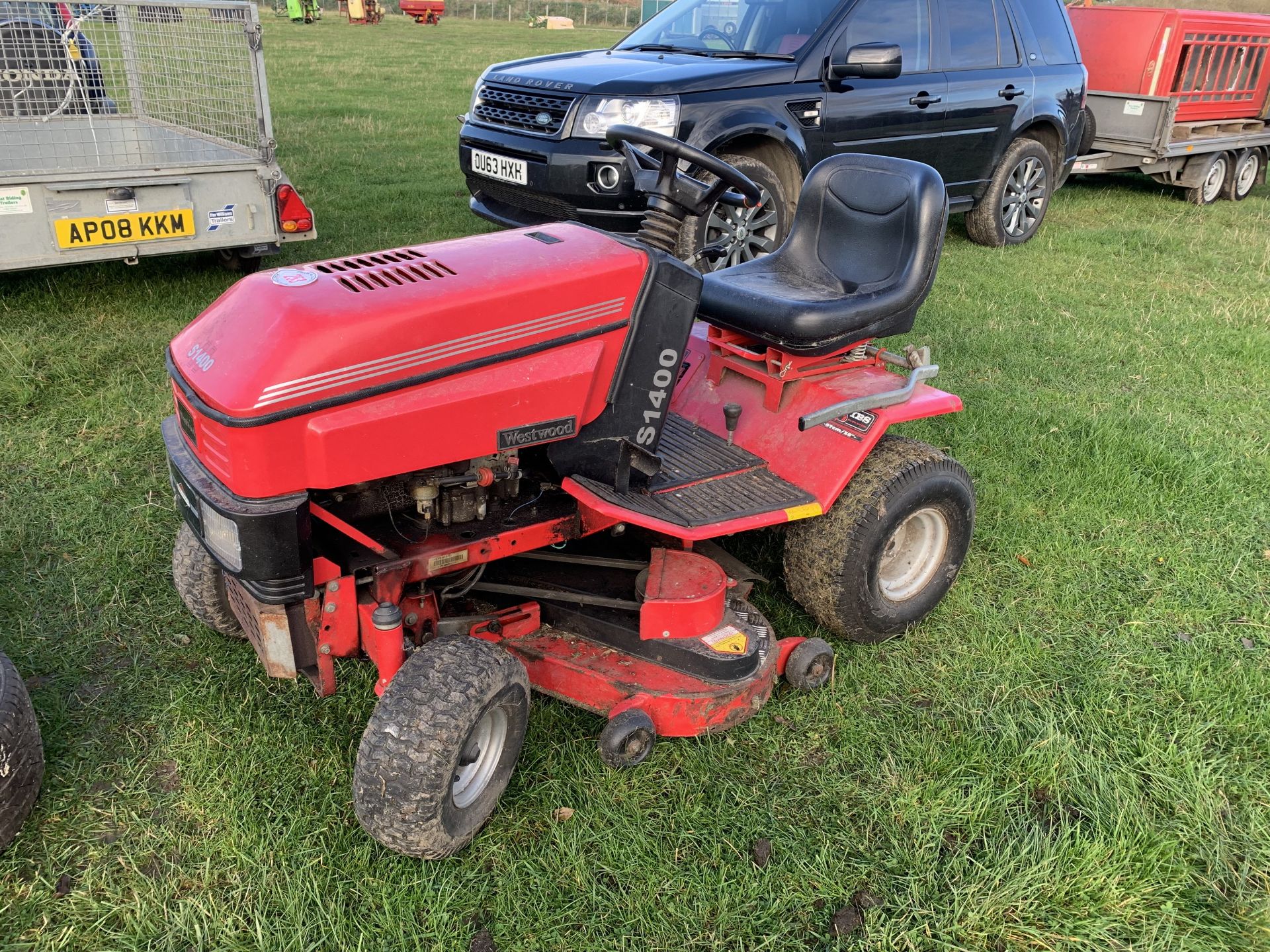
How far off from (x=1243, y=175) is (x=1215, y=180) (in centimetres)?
66

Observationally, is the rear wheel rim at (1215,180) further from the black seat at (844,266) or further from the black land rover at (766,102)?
the black seat at (844,266)

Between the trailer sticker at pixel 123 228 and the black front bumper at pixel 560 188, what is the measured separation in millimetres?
1685

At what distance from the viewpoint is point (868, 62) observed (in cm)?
555

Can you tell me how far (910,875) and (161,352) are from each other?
4.25m

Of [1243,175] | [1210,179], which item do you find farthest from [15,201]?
[1243,175]

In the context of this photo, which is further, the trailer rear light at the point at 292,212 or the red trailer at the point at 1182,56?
the red trailer at the point at 1182,56

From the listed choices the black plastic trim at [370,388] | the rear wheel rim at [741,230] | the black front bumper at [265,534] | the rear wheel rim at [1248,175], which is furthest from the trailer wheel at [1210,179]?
the black front bumper at [265,534]

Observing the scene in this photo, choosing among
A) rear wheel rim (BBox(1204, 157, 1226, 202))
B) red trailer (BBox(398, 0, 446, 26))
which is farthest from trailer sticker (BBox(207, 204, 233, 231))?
red trailer (BBox(398, 0, 446, 26))

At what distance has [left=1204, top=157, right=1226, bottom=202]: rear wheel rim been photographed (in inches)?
383

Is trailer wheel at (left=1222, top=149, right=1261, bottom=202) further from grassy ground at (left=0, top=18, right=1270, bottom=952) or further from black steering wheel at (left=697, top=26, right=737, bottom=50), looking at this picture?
grassy ground at (left=0, top=18, right=1270, bottom=952)

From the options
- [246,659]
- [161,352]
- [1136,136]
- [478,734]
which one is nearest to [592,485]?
[478,734]

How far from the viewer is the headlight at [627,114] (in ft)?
17.6

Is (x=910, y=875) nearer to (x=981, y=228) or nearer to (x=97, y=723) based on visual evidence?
(x=97, y=723)

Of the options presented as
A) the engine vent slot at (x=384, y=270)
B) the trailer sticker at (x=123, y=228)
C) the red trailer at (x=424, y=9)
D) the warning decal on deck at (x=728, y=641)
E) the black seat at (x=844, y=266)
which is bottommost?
the red trailer at (x=424, y=9)
